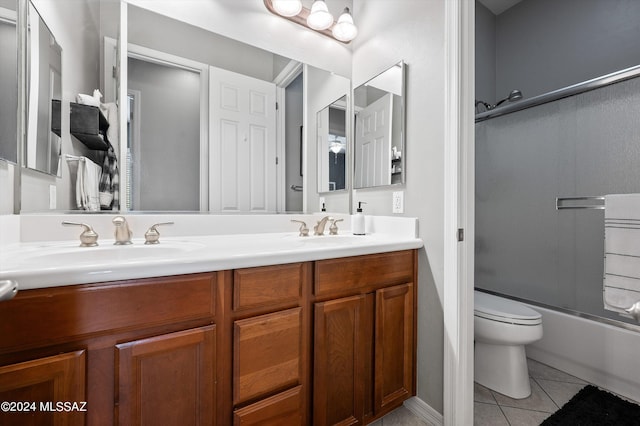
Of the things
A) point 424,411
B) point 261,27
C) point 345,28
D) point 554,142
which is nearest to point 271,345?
point 424,411

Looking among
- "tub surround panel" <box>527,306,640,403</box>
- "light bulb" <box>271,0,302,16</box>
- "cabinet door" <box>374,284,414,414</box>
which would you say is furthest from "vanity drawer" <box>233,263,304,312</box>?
"tub surround panel" <box>527,306,640,403</box>

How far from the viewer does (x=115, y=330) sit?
73cm

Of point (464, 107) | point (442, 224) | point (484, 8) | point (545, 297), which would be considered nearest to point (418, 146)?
point (464, 107)

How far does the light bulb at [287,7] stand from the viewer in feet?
5.29

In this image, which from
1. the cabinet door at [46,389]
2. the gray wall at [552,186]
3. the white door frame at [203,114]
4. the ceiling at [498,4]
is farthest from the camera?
the ceiling at [498,4]

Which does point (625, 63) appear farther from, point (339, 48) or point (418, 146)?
point (339, 48)

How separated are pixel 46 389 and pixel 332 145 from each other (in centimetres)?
168

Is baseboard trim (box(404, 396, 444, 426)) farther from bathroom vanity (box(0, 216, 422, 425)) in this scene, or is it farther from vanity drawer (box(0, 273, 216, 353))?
vanity drawer (box(0, 273, 216, 353))

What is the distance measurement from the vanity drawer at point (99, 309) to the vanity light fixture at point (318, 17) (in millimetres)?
1542

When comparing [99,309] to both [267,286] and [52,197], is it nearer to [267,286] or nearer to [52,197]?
[267,286]

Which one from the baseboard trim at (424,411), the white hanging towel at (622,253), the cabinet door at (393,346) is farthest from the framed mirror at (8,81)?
the white hanging towel at (622,253)

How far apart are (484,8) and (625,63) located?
1140 mm

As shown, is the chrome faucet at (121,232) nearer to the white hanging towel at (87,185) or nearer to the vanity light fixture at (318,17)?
the white hanging towel at (87,185)

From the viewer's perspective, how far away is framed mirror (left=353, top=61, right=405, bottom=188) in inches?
60.6
